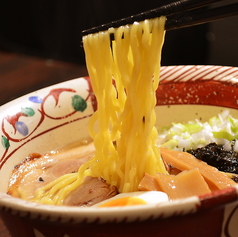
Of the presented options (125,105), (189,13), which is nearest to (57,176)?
(125,105)

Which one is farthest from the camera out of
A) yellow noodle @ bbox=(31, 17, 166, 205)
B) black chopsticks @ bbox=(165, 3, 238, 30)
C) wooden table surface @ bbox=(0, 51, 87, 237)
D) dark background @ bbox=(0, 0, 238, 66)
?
dark background @ bbox=(0, 0, 238, 66)

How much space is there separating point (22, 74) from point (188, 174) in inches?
81.1

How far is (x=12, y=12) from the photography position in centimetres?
365

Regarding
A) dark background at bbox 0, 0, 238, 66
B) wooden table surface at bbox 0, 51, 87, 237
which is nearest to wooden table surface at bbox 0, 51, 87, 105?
wooden table surface at bbox 0, 51, 87, 237

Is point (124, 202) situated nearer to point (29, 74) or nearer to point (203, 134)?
point (203, 134)

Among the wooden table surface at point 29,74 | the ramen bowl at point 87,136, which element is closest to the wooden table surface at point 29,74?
the wooden table surface at point 29,74

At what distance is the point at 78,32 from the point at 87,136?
6.39 ft

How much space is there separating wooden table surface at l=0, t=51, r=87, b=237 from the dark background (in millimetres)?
448

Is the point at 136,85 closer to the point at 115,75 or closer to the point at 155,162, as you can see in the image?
the point at 115,75

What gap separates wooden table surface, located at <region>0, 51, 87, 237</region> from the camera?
8.18 feet

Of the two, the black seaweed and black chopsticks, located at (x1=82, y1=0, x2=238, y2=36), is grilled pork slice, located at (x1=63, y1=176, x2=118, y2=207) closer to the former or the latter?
the black seaweed

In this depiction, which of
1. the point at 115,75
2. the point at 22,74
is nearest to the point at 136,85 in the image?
the point at 115,75

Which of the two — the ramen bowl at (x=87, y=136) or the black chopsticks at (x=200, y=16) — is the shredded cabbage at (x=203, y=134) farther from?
the black chopsticks at (x=200, y=16)

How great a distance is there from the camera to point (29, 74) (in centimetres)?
273
